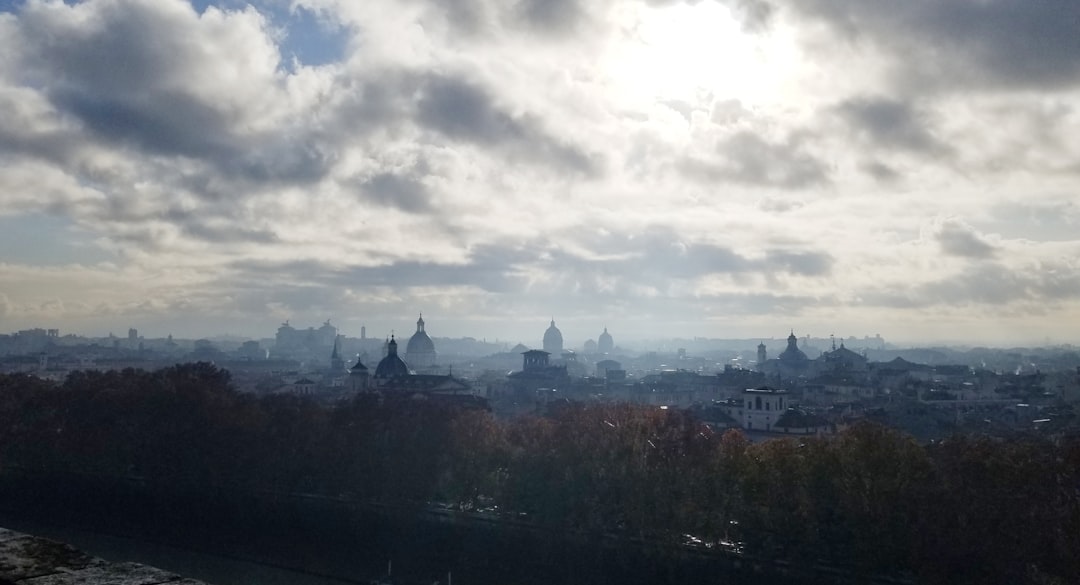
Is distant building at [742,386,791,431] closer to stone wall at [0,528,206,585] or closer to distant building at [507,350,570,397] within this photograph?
distant building at [507,350,570,397]

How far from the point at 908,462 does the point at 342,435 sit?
98.7 ft

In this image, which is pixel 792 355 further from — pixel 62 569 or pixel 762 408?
pixel 62 569

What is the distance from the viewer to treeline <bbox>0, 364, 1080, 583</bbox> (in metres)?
29.7

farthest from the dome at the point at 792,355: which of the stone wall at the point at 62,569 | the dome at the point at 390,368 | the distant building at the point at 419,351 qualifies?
the stone wall at the point at 62,569

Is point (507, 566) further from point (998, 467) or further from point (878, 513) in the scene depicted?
point (998, 467)

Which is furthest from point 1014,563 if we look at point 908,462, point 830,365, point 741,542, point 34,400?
point 830,365

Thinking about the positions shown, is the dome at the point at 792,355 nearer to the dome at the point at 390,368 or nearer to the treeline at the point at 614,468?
the dome at the point at 390,368

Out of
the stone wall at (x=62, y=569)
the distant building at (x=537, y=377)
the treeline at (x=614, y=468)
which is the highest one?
the stone wall at (x=62, y=569)

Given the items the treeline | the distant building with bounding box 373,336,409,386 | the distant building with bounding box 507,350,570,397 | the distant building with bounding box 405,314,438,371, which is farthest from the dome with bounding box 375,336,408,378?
the distant building with bounding box 405,314,438,371

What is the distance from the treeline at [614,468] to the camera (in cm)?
2973

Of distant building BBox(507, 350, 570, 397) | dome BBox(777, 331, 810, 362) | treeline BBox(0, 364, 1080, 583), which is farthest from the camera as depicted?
dome BBox(777, 331, 810, 362)

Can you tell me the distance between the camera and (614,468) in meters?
39.6

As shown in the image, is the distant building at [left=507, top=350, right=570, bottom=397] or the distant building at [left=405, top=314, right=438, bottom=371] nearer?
the distant building at [left=507, top=350, right=570, bottom=397]

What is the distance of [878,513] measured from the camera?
104 feet
